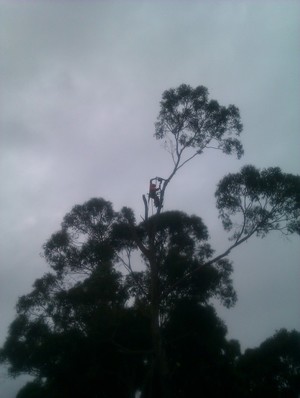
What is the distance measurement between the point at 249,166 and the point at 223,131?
281cm

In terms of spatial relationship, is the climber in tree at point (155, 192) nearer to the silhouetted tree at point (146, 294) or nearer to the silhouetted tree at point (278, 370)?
the silhouetted tree at point (146, 294)

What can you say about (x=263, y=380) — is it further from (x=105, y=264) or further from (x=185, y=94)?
(x=185, y=94)

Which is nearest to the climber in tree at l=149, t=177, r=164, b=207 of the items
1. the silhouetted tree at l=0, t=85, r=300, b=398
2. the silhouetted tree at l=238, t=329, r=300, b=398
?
the silhouetted tree at l=0, t=85, r=300, b=398

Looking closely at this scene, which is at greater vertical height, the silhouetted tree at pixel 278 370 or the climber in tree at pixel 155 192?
the climber in tree at pixel 155 192

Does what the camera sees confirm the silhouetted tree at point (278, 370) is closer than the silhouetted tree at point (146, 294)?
No

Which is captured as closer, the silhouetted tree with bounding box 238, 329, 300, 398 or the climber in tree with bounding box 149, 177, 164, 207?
the climber in tree with bounding box 149, 177, 164, 207

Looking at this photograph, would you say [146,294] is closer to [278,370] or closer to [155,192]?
[155,192]

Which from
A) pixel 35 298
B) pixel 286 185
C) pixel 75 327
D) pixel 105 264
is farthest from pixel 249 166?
pixel 35 298

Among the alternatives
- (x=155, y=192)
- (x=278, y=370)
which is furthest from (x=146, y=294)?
(x=278, y=370)

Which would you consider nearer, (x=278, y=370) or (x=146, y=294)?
(x=146, y=294)

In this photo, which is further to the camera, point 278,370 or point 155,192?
point 278,370

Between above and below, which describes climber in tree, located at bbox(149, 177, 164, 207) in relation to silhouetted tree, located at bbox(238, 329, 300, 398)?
above

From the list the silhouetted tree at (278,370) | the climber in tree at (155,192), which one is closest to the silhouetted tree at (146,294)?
the climber in tree at (155,192)

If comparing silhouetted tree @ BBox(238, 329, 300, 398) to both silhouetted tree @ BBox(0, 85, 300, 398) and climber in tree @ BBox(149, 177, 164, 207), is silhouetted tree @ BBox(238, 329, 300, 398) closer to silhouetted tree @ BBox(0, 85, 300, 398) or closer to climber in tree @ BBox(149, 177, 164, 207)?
silhouetted tree @ BBox(0, 85, 300, 398)
